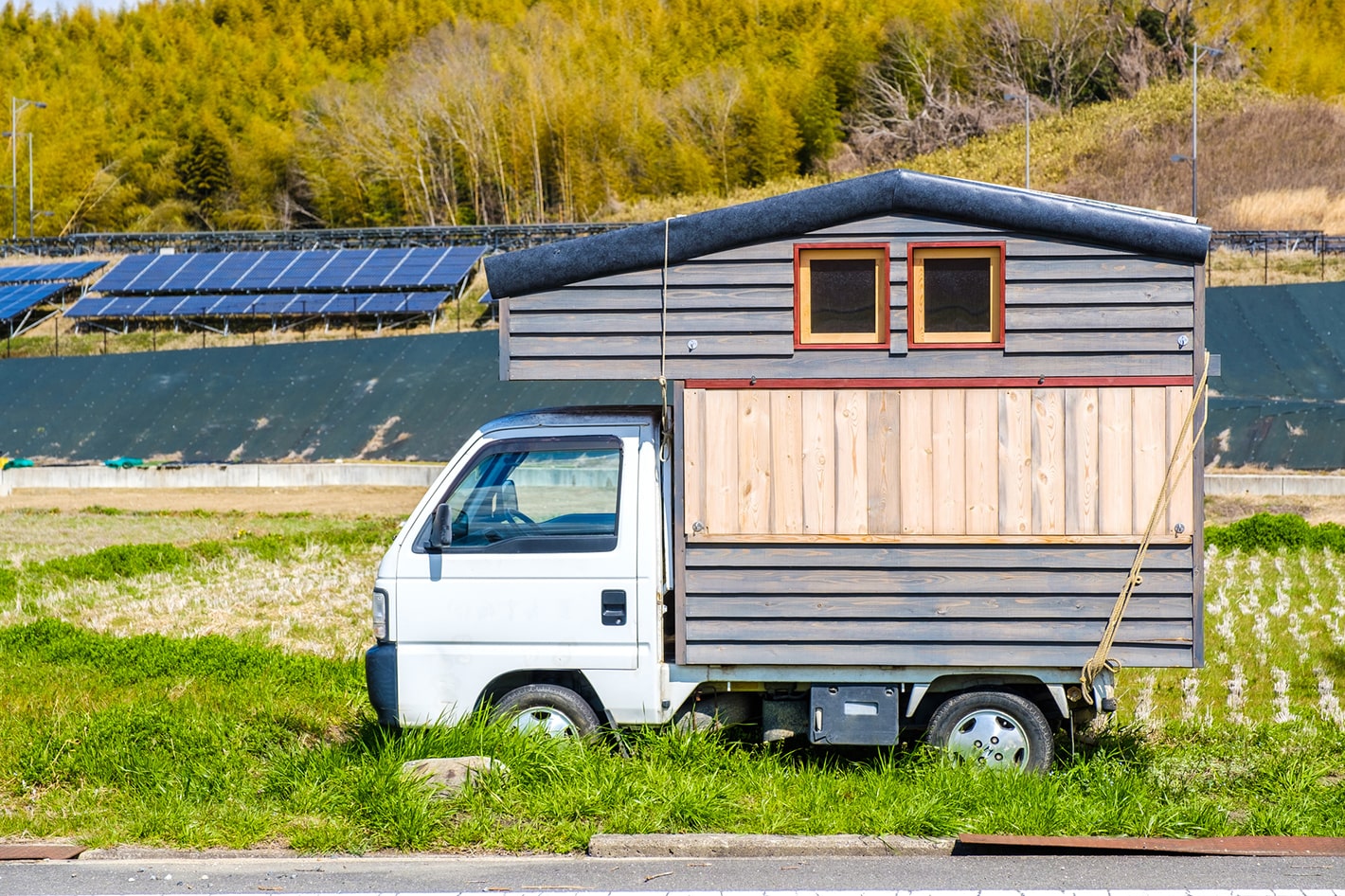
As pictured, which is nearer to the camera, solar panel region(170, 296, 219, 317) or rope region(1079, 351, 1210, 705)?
rope region(1079, 351, 1210, 705)

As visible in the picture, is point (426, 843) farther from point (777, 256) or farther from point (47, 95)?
point (47, 95)

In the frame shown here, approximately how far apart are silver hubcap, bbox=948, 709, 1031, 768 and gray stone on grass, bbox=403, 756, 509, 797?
7.44 ft

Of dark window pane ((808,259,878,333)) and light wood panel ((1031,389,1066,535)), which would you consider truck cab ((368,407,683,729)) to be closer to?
dark window pane ((808,259,878,333))

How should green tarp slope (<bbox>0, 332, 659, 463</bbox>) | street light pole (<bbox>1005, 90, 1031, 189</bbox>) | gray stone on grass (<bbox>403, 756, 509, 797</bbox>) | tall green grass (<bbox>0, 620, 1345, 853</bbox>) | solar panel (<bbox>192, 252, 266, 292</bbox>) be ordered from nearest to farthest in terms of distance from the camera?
tall green grass (<bbox>0, 620, 1345, 853</bbox>) → gray stone on grass (<bbox>403, 756, 509, 797</bbox>) → green tarp slope (<bbox>0, 332, 659, 463</bbox>) → street light pole (<bbox>1005, 90, 1031, 189</bbox>) → solar panel (<bbox>192, 252, 266, 292</bbox>)

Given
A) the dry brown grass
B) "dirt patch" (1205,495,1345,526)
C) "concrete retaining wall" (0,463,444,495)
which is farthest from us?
the dry brown grass

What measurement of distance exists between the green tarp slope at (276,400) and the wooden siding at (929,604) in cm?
2054

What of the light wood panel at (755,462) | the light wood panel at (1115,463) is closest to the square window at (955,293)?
the light wood panel at (1115,463)

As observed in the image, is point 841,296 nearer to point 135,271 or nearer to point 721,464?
point 721,464

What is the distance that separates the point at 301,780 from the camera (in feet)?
21.3

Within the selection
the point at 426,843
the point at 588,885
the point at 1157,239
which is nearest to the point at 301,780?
the point at 426,843

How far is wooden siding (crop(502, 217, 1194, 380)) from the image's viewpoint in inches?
257

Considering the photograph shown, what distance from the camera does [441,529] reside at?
6.47 meters

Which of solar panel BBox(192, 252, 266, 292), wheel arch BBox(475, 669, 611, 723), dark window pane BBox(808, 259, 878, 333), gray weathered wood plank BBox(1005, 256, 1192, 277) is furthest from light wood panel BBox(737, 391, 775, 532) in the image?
solar panel BBox(192, 252, 266, 292)

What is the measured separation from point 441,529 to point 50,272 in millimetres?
46659
